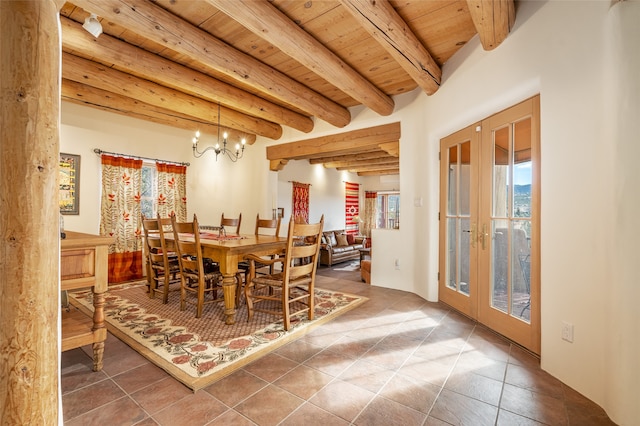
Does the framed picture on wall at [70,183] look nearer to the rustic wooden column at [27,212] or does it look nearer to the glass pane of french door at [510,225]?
the rustic wooden column at [27,212]

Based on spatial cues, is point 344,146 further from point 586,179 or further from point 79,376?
point 79,376

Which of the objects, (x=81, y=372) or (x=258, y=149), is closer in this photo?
(x=81, y=372)

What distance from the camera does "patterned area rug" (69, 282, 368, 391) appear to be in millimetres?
1990

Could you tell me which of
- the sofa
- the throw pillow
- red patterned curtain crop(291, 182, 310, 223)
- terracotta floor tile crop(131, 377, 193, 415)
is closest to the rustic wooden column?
terracotta floor tile crop(131, 377, 193, 415)

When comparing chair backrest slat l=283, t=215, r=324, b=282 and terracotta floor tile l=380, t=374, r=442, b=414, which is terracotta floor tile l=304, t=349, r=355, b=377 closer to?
terracotta floor tile l=380, t=374, r=442, b=414

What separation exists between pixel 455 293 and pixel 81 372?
328 centimetres

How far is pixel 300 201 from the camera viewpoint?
23.4 feet

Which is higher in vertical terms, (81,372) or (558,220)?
(558,220)

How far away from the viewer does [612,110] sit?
5.09ft

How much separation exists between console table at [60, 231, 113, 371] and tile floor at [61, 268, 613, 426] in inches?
9.5

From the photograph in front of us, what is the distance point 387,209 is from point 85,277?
8270mm

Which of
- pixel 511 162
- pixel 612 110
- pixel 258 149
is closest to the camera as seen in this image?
pixel 612 110

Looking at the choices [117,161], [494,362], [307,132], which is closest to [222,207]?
[117,161]

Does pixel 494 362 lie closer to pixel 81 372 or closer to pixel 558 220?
pixel 558 220
